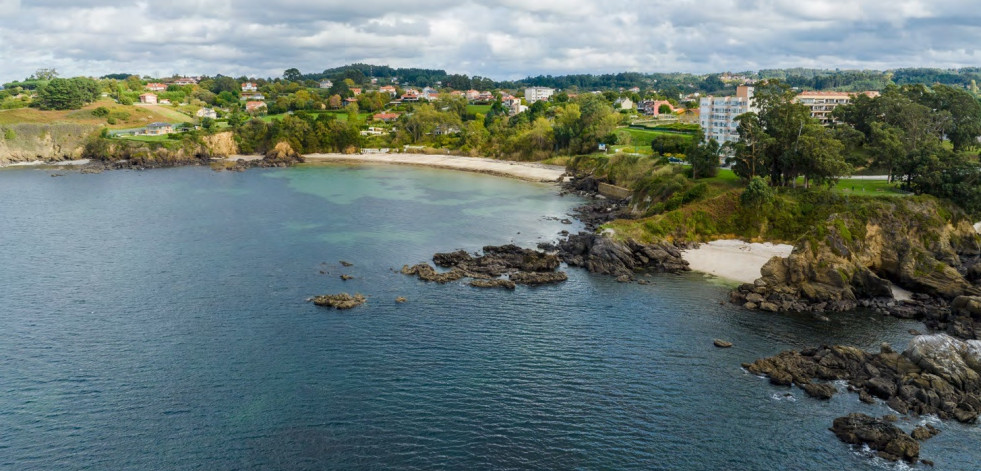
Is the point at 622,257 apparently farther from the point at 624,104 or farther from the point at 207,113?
the point at 207,113

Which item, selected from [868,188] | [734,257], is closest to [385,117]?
[734,257]

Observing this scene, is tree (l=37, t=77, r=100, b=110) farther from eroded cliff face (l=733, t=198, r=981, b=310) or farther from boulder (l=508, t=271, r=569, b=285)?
eroded cliff face (l=733, t=198, r=981, b=310)

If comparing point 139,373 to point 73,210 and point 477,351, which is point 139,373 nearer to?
point 477,351

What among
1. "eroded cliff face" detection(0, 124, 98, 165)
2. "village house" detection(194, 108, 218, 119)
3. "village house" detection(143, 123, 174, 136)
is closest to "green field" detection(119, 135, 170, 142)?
"village house" detection(143, 123, 174, 136)

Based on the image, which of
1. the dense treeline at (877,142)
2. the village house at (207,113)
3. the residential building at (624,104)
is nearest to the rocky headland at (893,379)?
the dense treeline at (877,142)

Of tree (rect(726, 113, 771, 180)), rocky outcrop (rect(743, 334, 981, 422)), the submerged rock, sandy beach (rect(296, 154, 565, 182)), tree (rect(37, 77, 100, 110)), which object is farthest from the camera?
tree (rect(37, 77, 100, 110))

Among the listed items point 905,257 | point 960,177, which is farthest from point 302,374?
point 960,177
